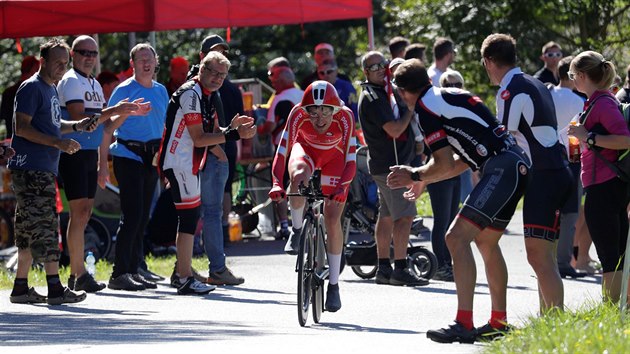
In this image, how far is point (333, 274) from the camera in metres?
11.2

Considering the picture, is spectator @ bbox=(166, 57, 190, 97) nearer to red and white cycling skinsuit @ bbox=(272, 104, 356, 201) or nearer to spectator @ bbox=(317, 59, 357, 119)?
spectator @ bbox=(317, 59, 357, 119)

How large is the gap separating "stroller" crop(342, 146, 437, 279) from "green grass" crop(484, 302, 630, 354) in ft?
15.9

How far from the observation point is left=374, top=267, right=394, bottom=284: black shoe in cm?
1369

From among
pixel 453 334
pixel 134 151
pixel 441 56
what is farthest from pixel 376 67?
pixel 453 334

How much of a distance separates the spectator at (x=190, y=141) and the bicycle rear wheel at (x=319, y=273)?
1.51 metres

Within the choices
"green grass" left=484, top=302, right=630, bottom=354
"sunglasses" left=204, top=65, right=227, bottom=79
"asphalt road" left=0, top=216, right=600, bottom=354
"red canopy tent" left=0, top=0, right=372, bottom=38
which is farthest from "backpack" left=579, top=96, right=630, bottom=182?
"red canopy tent" left=0, top=0, right=372, bottom=38

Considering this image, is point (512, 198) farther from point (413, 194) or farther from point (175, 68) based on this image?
point (175, 68)

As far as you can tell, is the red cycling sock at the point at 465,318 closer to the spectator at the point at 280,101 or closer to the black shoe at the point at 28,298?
the black shoe at the point at 28,298

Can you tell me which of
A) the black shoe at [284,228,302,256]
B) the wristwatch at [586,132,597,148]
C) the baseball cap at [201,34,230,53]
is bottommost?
the black shoe at [284,228,302,256]

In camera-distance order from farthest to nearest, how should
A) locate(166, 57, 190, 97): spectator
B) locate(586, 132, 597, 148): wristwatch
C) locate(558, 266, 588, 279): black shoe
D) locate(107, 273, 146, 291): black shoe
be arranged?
locate(166, 57, 190, 97): spectator < locate(558, 266, 588, 279): black shoe < locate(107, 273, 146, 291): black shoe < locate(586, 132, 597, 148): wristwatch

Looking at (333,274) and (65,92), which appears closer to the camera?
(333,274)

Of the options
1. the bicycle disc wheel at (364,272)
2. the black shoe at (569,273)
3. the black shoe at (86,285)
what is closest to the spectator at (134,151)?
the black shoe at (86,285)

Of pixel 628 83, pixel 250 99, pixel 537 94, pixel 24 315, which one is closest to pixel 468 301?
pixel 537 94

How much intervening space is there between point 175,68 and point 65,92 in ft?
8.68
